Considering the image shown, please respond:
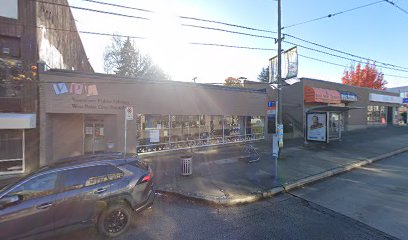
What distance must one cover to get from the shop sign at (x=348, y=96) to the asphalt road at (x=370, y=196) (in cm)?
1592

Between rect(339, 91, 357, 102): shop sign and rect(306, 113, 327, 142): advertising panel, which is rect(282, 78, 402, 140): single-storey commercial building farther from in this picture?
rect(306, 113, 327, 142): advertising panel

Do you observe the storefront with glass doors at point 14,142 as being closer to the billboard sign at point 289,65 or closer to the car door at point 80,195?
the car door at point 80,195

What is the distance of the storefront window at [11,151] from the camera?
1014 cm

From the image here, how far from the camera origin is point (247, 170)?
10125 millimetres

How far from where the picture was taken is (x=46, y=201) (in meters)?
4.51

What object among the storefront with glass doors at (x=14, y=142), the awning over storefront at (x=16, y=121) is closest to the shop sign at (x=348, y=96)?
the awning over storefront at (x=16, y=121)

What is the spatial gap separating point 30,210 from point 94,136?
922 centimetres

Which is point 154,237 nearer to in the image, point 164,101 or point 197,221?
point 197,221

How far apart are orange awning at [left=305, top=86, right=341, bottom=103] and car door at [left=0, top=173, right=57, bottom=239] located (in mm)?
21024

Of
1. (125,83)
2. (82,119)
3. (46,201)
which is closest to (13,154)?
(82,119)

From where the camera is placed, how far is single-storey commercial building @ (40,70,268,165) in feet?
35.7

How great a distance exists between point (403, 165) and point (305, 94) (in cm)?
1083

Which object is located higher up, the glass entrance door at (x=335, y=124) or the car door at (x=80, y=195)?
the glass entrance door at (x=335, y=124)

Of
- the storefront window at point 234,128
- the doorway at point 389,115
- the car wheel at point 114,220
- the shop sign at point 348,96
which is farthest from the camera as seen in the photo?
the doorway at point 389,115
